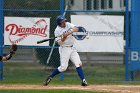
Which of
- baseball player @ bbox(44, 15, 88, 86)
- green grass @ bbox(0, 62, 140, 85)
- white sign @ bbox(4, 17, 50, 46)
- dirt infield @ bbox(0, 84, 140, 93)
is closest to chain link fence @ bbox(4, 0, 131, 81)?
green grass @ bbox(0, 62, 140, 85)

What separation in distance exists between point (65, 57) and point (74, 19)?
9.46ft

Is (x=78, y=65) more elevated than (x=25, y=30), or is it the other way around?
(x=25, y=30)

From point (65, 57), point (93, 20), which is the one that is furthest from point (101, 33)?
point (65, 57)

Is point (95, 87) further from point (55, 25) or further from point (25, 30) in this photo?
point (25, 30)

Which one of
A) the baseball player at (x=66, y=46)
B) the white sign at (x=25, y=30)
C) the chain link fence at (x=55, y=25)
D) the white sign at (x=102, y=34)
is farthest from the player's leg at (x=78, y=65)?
the white sign at (x=25, y=30)

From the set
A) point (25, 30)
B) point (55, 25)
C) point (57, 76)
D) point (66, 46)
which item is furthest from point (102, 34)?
point (66, 46)

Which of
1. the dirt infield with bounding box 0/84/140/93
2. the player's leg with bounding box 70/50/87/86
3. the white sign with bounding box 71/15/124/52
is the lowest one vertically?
the dirt infield with bounding box 0/84/140/93

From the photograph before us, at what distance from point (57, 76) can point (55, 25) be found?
1.75 meters

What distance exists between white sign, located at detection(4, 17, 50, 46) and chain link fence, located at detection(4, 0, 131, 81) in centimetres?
24

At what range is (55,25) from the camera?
17781 mm

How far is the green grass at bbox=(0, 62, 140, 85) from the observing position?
17562 mm

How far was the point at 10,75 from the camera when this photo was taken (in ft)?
59.3

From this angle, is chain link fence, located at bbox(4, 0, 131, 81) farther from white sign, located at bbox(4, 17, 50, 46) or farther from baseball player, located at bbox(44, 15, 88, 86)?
baseball player, located at bbox(44, 15, 88, 86)

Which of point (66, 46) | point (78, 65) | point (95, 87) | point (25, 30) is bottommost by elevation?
point (95, 87)
